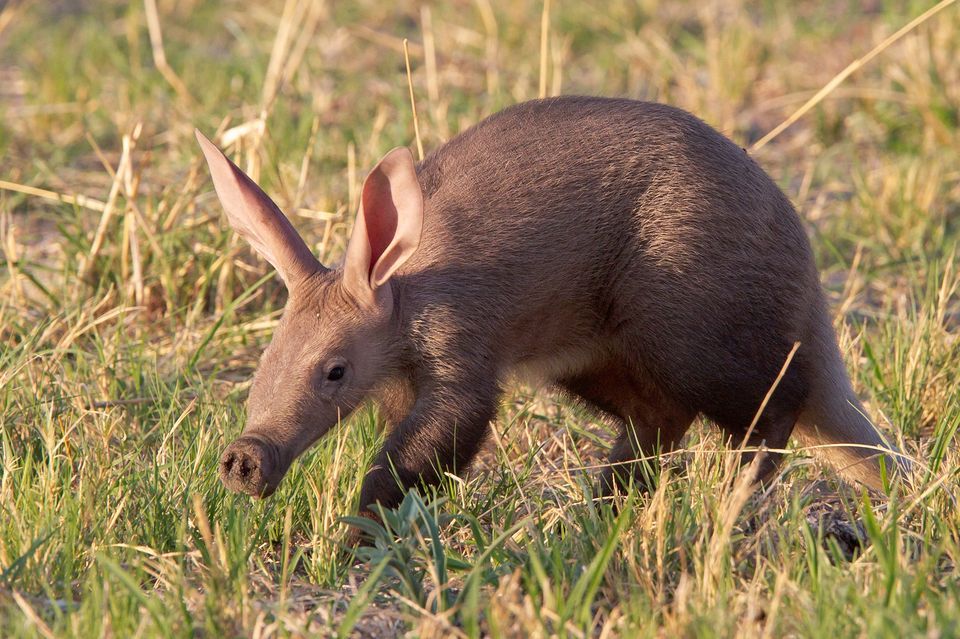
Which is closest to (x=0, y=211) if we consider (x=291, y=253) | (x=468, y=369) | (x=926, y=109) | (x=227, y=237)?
(x=227, y=237)

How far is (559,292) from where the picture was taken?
12.2 feet

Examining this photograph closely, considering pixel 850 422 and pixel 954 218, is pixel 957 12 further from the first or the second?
pixel 850 422

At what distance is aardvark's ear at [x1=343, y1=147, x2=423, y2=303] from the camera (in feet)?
11.1

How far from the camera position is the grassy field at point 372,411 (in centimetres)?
273

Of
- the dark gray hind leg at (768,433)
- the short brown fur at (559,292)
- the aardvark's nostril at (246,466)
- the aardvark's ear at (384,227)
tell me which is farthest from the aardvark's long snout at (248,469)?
the dark gray hind leg at (768,433)

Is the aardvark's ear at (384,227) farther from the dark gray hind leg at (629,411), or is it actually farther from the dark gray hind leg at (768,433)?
the dark gray hind leg at (768,433)

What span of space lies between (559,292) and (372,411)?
0.63m

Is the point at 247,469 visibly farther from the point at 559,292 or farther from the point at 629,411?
the point at 629,411

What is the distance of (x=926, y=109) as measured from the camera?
20.7ft

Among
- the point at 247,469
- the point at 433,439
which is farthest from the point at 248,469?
the point at 433,439

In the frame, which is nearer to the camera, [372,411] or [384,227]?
[384,227]

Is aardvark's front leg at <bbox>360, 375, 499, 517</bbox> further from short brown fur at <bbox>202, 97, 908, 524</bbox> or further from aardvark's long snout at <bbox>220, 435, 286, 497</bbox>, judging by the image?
aardvark's long snout at <bbox>220, 435, 286, 497</bbox>

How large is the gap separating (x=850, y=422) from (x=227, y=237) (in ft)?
7.22

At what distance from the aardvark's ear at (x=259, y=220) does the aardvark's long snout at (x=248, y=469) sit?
1.93ft
